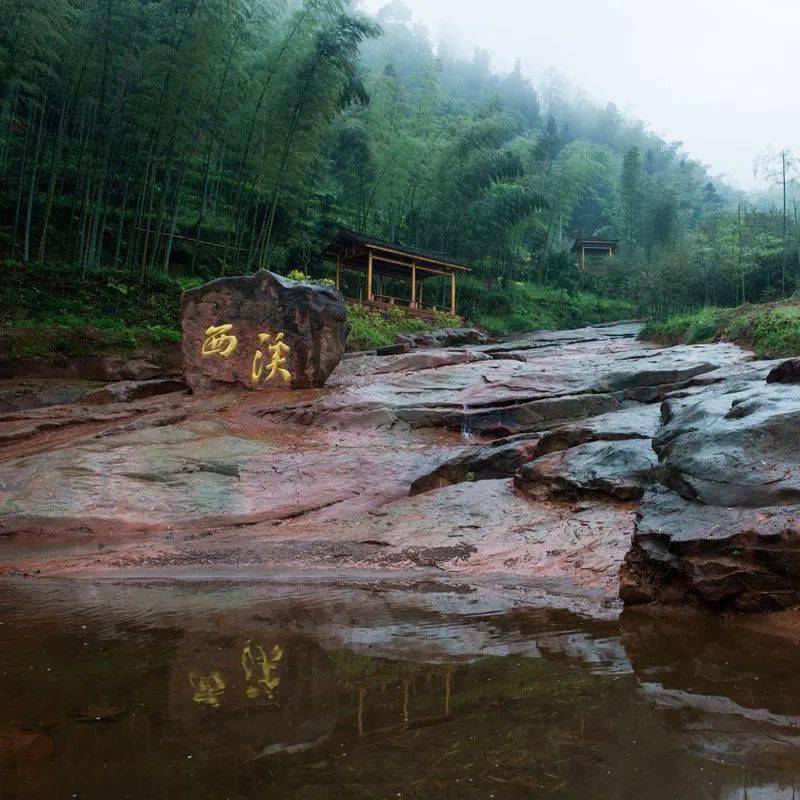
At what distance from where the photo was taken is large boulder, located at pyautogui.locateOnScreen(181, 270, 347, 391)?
347 inches

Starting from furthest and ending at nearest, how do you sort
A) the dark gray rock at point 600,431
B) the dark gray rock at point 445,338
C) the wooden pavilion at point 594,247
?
the wooden pavilion at point 594,247, the dark gray rock at point 445,338, the dark gray rock at point 600,431

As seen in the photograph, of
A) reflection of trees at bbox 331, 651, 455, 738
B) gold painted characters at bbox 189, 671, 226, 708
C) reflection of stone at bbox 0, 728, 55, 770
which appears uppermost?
reflection of trees at bbox 331, 651, 455, 738

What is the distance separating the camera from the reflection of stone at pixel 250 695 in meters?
1.65

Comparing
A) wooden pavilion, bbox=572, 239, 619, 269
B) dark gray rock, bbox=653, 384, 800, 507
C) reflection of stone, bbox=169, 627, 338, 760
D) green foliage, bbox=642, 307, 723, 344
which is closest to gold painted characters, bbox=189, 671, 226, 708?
reflection of stone, bbox=169, 627, 338, 760

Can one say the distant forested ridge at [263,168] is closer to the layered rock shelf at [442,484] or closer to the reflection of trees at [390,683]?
the layered rock shelf at [442,484]

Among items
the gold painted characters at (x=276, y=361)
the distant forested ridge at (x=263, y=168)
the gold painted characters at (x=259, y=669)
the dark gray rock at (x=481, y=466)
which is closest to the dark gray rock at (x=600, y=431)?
the dark gray rock at (x=481, y=466)

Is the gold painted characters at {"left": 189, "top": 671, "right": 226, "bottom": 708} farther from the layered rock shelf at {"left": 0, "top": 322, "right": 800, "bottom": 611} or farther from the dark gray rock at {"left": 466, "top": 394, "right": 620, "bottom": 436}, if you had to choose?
the dark gray rock at {"left": 466, "top": 394, "right": 620, "bottom": 436}

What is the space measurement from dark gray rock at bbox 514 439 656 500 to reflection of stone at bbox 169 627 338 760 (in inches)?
116

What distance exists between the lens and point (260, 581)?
12.8ft

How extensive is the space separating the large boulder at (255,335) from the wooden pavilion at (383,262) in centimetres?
949

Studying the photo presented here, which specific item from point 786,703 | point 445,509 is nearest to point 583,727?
point 786,703

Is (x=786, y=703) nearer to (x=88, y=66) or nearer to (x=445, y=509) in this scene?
(x=445, y=509)

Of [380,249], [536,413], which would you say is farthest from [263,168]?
[536,413]

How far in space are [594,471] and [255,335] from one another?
19.2 feet
